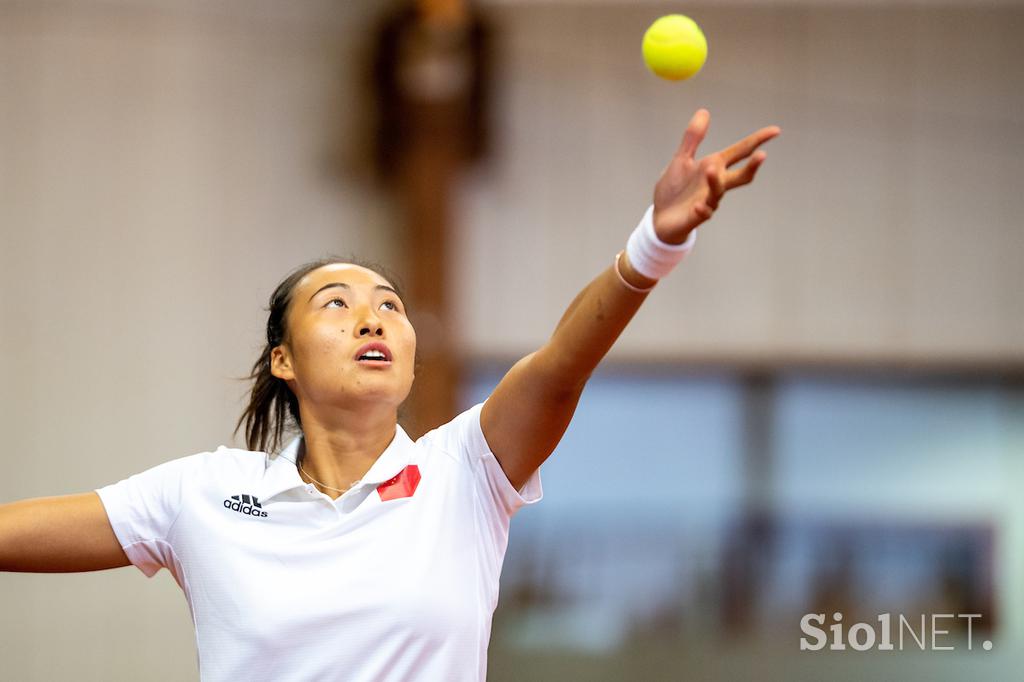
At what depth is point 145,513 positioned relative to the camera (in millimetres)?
1845

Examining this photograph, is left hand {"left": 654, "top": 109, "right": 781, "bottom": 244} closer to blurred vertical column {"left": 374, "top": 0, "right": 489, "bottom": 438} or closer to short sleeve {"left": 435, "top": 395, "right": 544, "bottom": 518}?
short sleeve {"left": 435, "top": 395, "right": 544, "bottom": 518}

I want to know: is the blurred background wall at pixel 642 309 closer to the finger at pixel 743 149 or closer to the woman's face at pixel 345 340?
the woman's face at pixel 345 340

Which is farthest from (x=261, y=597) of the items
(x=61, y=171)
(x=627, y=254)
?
(x=61, y=171)

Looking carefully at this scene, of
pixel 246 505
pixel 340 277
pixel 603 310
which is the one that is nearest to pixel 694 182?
pixel 603 310

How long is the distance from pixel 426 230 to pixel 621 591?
82.5 inches

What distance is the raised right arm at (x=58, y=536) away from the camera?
5.92 feet

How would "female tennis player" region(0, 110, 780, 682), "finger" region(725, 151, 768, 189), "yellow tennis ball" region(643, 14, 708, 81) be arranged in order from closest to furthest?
1. "finger" region(725, 151, 768, 189)
2. "female tennis player" region(0, 110, 780, 682)
3. "yellow tennis ball" region(643, 14, 708, 81)

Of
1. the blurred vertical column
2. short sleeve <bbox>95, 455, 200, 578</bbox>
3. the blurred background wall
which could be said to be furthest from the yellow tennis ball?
the blurred background wall

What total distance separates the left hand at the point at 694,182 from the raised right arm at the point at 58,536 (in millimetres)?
1032

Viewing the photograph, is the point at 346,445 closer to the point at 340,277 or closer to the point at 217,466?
the point at 217,466

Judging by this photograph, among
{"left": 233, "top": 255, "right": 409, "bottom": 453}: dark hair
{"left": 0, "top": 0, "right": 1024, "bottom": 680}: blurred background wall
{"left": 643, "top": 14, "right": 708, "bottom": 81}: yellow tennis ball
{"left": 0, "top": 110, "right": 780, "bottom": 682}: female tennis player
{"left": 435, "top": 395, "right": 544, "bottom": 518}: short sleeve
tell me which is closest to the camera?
{"left": 0, "top": 110, "right": 780, "bottom": 682}: female tennis player

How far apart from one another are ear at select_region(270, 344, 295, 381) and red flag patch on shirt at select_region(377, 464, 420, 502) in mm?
339

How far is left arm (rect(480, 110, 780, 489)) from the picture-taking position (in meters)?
1.54

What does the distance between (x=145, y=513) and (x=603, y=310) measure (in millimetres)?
840
